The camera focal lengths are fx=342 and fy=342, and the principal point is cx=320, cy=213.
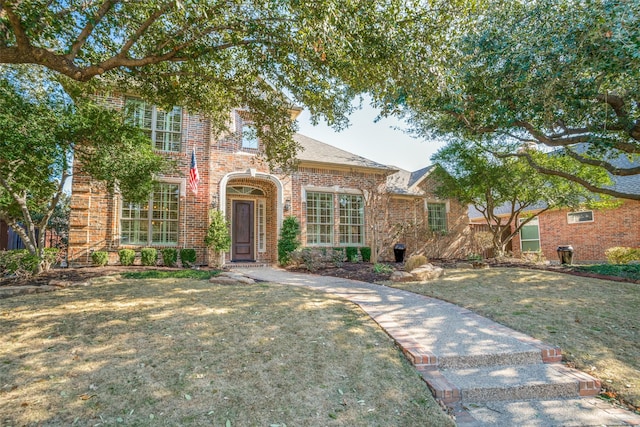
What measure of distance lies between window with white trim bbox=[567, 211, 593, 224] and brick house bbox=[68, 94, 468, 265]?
6103 millimetres

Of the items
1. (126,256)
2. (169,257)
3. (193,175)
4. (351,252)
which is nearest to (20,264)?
(126,256)

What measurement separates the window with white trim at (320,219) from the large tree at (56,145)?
622 centimetres

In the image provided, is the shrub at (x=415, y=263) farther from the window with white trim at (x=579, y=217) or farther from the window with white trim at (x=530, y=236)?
the window with white trim at (x=530, y=236)

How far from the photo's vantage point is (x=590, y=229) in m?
16.6

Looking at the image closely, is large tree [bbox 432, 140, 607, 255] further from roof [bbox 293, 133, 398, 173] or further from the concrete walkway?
the concrete walkway

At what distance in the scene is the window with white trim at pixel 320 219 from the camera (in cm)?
1323

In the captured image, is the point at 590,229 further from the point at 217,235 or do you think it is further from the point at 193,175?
the point at 193,175

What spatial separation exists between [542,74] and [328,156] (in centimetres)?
→ 866

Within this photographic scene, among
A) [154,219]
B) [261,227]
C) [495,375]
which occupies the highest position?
[154,219]

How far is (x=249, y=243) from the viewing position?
1271 centimetres

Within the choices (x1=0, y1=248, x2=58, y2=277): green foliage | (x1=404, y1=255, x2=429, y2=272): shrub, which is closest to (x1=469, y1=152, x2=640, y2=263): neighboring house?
(x1=404, y1=255, x2=429, y2=272): shrub

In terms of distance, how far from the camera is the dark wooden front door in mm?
12484

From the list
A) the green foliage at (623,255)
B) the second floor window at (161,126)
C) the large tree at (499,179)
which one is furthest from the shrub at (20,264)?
the green foliage at (623,255)

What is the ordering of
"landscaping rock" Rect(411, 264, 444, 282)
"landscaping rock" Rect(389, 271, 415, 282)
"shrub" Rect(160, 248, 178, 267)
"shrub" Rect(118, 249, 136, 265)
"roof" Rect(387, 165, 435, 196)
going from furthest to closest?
"roof" Rect(387, 165, 435, 196), "shrub" Rect(160, 248, 178, 267), "shrub" Rect(118, 249, 136, 265), "landscaping rock" Rect(411, 264, 444, 282), "landscaping rock" Rect(389, 271, 415, 282)
